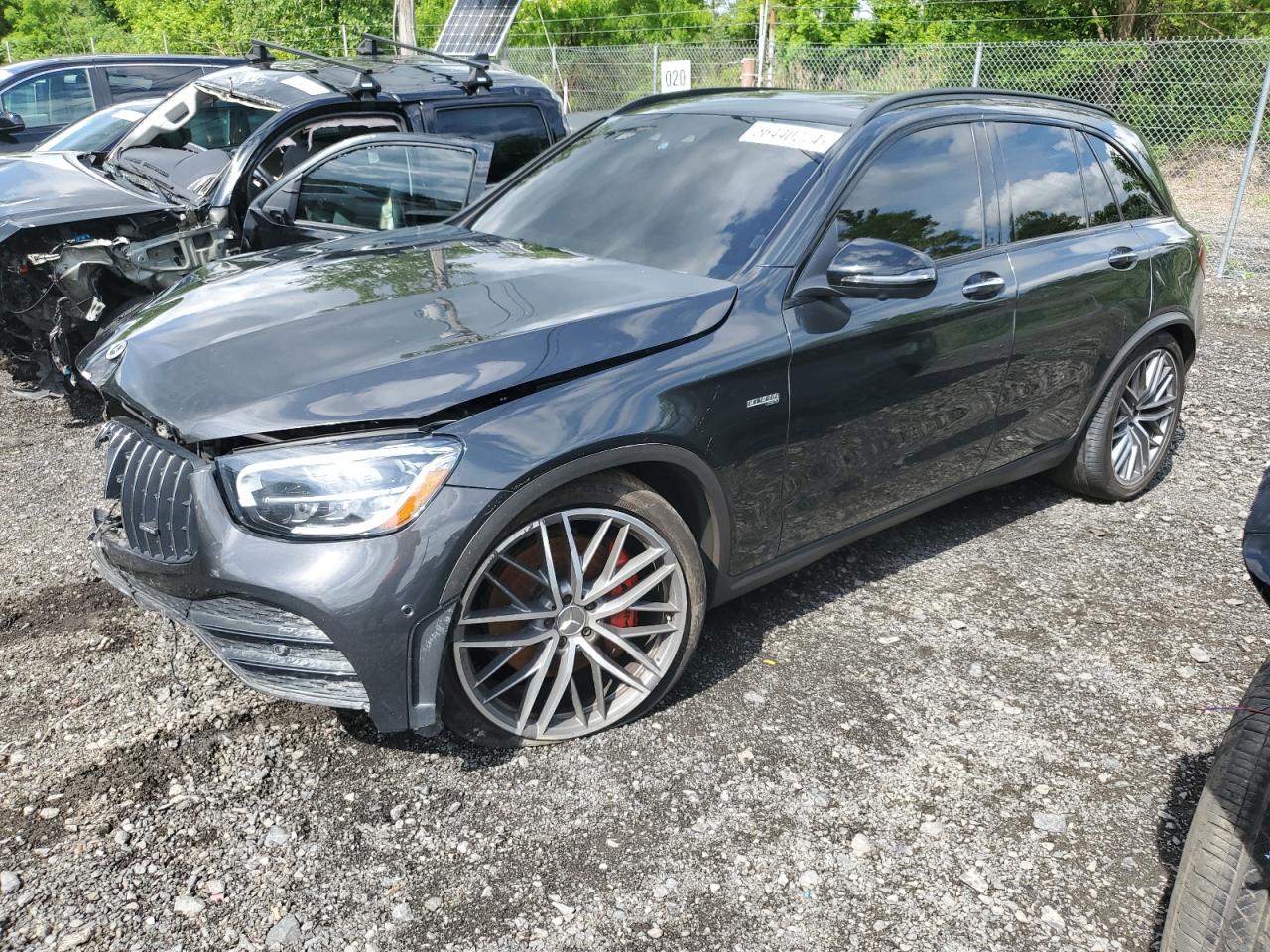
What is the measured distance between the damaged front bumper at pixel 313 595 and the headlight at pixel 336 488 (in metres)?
0.04

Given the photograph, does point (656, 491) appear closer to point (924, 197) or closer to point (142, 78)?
point (924, 197)

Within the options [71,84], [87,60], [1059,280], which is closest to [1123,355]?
[1059,280]

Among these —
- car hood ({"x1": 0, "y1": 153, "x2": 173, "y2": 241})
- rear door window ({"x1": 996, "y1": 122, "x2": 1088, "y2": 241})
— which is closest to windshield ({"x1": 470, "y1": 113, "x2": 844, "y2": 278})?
rear door window ({"x1": 996, "y1": 122, "x2": 1088, "y2": 241})

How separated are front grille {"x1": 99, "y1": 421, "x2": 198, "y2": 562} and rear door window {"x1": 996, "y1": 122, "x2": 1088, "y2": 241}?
3078mm

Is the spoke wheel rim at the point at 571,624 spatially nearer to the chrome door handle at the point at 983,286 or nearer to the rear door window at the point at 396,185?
the chrome door handle at the point at 983,286

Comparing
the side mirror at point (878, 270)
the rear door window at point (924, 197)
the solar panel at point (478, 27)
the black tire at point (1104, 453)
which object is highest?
the solar panel at point (478, 27)

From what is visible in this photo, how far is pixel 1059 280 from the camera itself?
398 centimetres

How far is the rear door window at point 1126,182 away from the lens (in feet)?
14.5

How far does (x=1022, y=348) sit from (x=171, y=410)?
9.75 feet

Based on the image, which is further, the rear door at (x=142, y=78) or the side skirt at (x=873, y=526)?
the rear door at (x=142, y=78)

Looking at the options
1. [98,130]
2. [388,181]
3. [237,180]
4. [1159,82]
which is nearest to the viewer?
[388,181]

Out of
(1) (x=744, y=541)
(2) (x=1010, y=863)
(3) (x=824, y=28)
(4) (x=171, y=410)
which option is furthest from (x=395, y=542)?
(3) (x=824, y=28)

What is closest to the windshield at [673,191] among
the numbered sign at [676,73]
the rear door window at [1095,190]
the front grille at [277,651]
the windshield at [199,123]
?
the rear door window at [1095,190]

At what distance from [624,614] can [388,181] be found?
3382 mm
